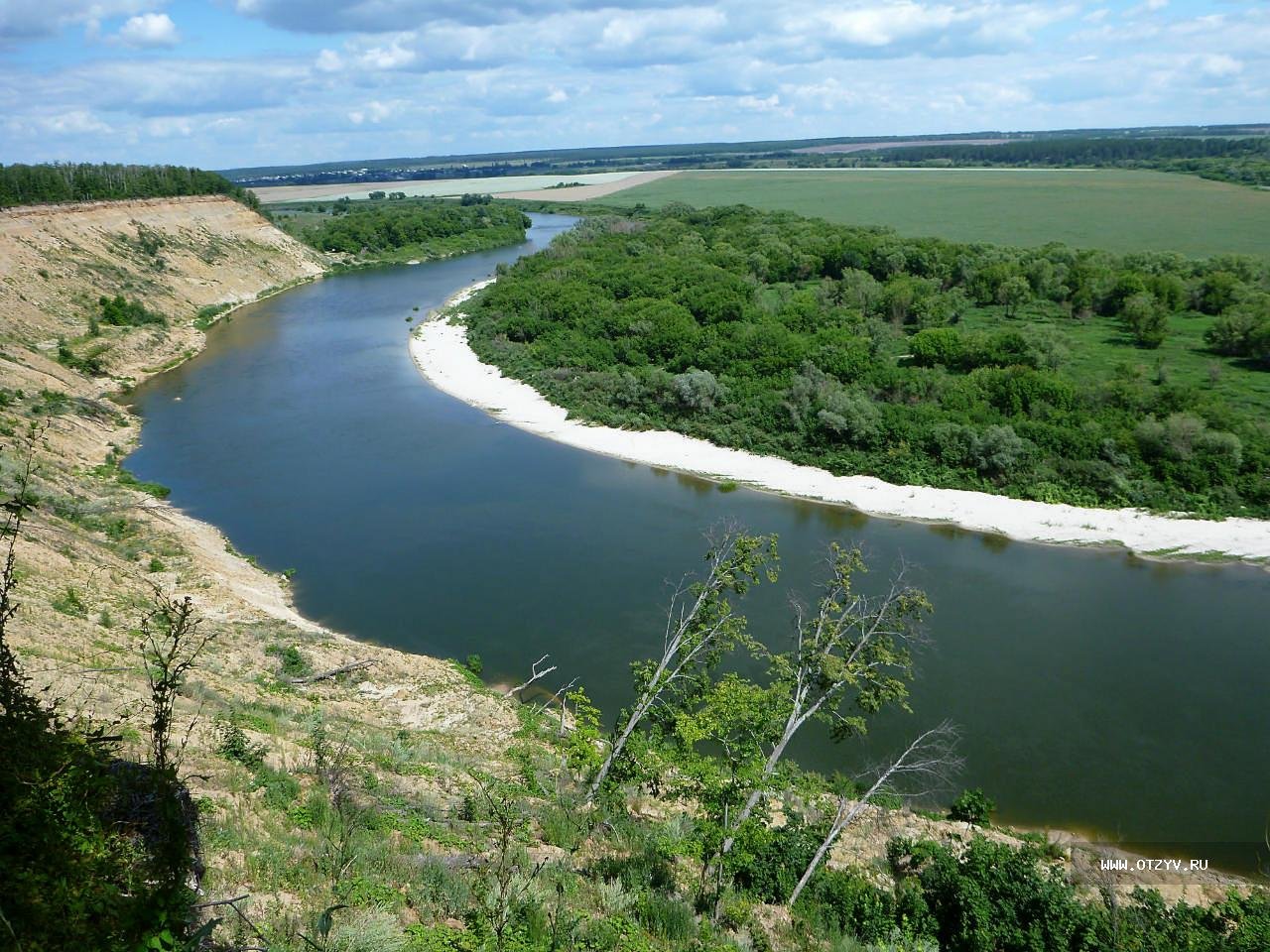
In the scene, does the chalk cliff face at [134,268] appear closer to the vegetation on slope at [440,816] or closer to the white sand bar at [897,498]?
the white sand bar at [897,498]

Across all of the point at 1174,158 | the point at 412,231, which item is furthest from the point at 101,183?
the point at 1174,158

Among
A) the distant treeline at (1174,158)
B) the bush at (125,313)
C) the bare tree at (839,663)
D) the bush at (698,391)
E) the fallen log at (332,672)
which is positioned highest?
the distant treeline at (1174,158)

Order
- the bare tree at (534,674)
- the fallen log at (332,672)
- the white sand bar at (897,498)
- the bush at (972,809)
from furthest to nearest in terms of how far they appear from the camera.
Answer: the white sand bar at (897,498) < the bare tree at (534,674) < the fallen log at (332,672) < the bush at (972,809)

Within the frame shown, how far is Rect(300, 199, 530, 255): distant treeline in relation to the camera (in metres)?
89.5

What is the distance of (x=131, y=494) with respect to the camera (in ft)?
89.3

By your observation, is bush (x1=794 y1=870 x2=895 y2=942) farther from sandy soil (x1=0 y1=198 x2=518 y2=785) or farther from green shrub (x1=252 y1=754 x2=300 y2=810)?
green shrub (x1=252 y1=754 x2=300 y2=810)

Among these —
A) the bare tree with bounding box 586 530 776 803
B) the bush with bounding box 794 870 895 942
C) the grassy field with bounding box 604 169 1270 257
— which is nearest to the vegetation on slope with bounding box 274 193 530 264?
the grassy field with bounding box 604 169 1270 257

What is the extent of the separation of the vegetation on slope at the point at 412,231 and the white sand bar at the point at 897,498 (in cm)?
5583

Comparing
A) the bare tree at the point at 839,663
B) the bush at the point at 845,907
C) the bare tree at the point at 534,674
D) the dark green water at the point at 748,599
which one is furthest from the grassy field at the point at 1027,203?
the bush at the point at 845,907

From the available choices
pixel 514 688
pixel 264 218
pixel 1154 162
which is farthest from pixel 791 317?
pixel 1154 162

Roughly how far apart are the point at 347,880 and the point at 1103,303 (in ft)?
183

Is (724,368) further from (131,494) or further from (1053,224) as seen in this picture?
(1053,224)

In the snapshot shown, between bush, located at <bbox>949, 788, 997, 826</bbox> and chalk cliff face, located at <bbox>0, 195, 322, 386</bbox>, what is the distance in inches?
1770

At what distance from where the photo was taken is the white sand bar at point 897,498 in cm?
2491
